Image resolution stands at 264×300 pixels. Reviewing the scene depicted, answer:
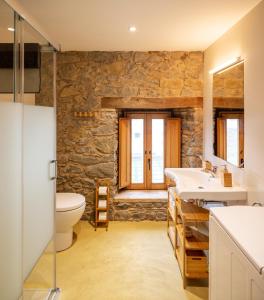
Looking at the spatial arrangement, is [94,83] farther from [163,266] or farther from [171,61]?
[163,266]

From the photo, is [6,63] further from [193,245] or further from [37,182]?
[193,245]

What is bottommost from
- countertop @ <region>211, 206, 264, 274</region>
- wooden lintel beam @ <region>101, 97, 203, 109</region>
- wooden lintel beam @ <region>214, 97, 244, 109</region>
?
countertop @ <region>211, 206, 264, 274</region>

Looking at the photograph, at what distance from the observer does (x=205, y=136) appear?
12.5ft

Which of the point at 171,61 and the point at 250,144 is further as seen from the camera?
the point at 171,61

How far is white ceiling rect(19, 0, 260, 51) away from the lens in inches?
93.0

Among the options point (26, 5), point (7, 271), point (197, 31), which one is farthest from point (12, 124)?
point (197, 31)

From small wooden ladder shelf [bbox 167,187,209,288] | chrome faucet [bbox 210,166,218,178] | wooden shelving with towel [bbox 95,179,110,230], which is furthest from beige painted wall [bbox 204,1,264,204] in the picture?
wooden shelving with towel [bbox 95,179,110,230]

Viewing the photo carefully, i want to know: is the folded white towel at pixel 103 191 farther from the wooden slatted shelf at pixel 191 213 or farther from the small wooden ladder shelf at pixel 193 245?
the small wooden ladder shelf at pixel 193 245

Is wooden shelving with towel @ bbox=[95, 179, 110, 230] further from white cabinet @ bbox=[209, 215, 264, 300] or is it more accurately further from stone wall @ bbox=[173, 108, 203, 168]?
white cabinet @ bbox=[209, 215, 264, 300]

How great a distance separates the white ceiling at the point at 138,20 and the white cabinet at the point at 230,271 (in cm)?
175

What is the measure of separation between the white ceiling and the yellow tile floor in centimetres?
232

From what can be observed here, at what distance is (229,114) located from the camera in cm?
293

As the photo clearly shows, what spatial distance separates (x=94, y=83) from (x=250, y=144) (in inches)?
88.6

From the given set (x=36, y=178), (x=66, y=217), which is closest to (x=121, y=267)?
(x=66, y=217)
